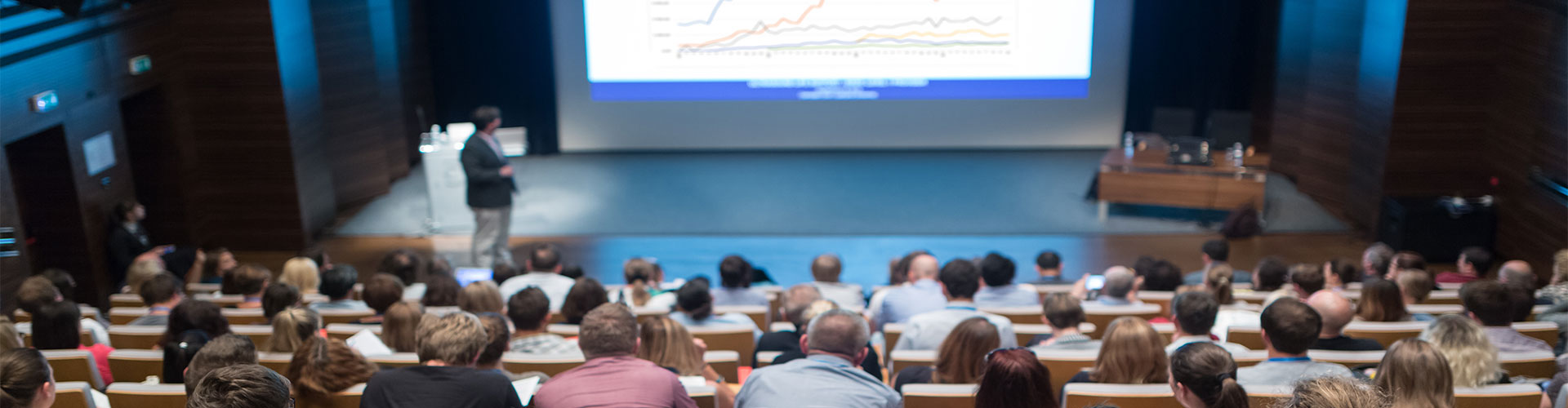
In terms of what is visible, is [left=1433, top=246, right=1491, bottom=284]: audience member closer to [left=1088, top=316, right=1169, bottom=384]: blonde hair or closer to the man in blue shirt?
the man in blue shirt

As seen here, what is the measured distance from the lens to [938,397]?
12.1ft

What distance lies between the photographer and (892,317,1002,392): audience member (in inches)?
161

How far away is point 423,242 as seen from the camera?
9273mm

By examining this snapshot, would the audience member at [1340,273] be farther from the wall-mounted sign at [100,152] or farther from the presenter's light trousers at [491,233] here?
the wall-mounted sign at [100,152]

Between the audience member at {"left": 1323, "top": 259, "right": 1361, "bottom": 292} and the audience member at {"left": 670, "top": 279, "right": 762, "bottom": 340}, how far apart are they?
3347mm

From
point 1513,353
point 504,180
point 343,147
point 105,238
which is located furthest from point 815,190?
point 1513,353

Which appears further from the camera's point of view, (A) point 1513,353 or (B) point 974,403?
(A) point 1513,353

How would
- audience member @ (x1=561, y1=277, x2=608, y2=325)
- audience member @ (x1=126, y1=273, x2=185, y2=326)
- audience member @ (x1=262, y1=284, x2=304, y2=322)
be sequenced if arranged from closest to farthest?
audience member @ (x1=262, y1=284, x2=304, y2=322)
audience member @ (x1=561, y1=277, x2=608, y2=325)
audience member @ (x1=126, y1=273, x2=185, y2=326)

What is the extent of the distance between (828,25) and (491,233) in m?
3.90

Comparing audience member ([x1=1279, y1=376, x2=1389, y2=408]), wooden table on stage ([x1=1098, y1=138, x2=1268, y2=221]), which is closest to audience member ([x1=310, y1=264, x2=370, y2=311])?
audience member ([x1=1279, y1=376, x2=1389, y2=408])

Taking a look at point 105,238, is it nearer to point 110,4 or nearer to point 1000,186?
point 110,4

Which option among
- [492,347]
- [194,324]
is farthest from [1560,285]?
[194,324]

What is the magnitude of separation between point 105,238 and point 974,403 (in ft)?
21.8

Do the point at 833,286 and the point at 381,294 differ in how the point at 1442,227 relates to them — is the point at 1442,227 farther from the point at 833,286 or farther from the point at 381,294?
the point at 381,294
